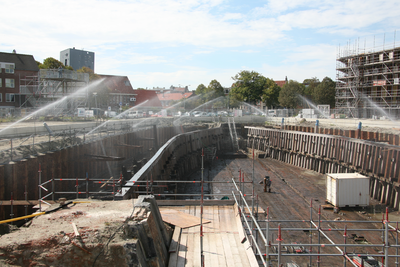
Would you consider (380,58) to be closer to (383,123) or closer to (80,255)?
(383,123)

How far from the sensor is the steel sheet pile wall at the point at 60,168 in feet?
39.4

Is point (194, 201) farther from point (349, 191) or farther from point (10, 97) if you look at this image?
point (10, 97)

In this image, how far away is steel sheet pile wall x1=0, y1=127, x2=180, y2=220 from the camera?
1200cm

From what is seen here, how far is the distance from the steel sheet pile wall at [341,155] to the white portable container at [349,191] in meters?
2.35

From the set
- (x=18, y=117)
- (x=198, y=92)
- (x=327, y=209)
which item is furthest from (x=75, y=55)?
(x=327, y=209)

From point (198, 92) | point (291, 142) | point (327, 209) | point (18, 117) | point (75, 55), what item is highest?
point (75, 55)

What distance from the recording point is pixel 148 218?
18.0 ft

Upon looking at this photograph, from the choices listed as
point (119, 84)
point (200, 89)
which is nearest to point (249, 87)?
point (200, 89)

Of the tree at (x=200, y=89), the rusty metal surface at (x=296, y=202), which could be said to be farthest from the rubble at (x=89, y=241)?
the tree at (x=200, y=89)

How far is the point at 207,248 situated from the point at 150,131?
27296 mm

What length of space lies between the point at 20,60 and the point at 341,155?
54834 millimetres

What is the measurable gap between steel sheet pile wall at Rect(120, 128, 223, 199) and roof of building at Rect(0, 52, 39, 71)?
3661 cm

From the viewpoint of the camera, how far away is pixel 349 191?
17547 millimetres

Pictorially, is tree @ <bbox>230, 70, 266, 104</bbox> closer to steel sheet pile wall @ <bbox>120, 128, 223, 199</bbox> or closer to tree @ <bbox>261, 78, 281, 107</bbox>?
tree @ <bbox>261, 78, 281, 107</bbox>
